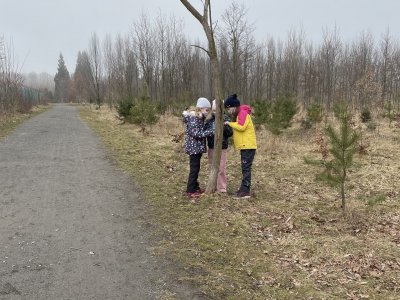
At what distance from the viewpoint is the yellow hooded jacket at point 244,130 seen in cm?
636

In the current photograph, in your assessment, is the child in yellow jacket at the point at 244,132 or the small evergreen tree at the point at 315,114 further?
the small evergreen tree at the point at 315,114

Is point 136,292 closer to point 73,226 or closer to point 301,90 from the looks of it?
point 73,226

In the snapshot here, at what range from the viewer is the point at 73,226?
5.11m

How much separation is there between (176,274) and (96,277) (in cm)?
81

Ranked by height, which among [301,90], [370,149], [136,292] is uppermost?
[301,90]

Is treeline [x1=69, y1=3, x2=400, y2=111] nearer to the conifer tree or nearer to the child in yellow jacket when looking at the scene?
the child in yellow jacket

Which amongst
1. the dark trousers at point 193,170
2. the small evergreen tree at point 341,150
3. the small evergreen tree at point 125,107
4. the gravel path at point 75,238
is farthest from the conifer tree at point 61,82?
the small evergreen tree at point 341,150

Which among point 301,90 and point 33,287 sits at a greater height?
point 301,90

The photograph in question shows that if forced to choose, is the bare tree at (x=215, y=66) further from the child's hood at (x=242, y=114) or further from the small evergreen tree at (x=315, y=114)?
the small evergreen tree at (x=315, y=114)

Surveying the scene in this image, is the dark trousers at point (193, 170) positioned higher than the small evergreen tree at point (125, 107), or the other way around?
the small evergreen tree at point (125, 107)

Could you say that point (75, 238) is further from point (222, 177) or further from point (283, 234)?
point (222, 177)

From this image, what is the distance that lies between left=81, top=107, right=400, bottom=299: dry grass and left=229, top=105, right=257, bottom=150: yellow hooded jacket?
1.00 metres

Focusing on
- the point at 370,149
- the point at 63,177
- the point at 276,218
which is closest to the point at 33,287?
the point at 276,218

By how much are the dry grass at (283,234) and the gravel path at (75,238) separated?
1.19ft
